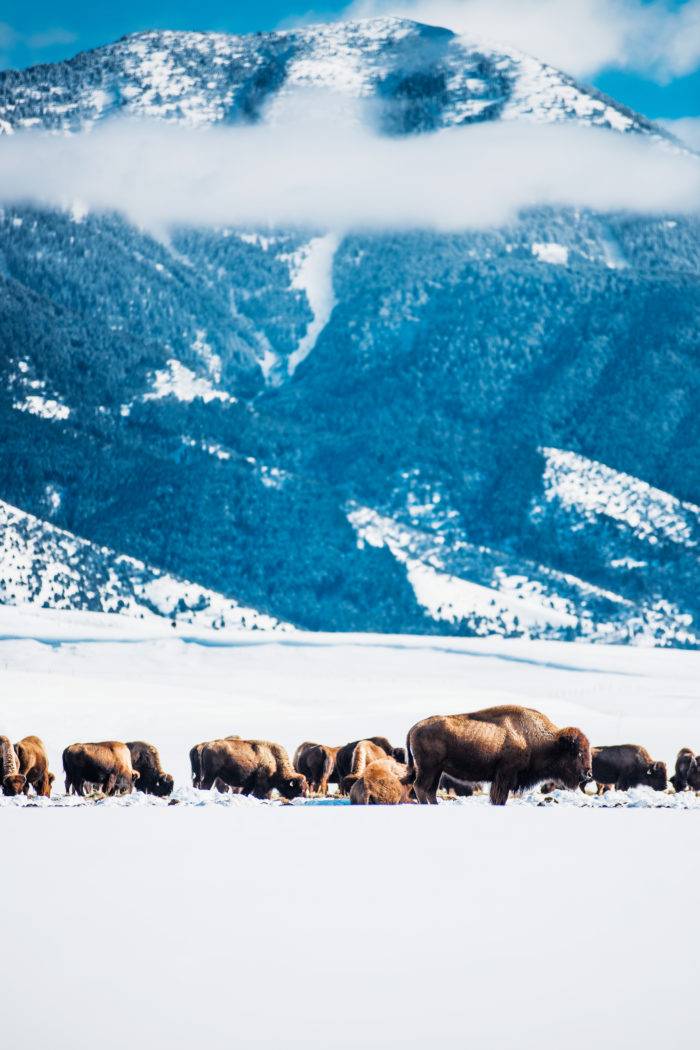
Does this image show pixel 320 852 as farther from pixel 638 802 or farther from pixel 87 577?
pixel 87 577

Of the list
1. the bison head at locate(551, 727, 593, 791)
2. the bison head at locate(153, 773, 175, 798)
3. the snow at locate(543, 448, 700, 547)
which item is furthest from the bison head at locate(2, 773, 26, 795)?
the snow at locate(543, 448, 700, 547)

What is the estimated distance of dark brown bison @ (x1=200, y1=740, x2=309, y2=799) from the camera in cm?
2486

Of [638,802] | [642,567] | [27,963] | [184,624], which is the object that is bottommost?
[27,963]

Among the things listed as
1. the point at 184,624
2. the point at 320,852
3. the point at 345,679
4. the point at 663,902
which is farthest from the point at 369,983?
the point at 184,624

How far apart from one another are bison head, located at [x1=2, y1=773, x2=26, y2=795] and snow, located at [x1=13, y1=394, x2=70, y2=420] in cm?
17281

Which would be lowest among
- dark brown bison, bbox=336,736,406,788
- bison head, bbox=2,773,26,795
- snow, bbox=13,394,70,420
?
bison head, bbox=2,773,26,795

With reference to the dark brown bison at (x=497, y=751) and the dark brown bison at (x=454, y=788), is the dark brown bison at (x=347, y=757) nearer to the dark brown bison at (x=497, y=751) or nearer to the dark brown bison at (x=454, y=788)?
the dark brown bison at (x=454, y=788)

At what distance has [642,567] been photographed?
182 m

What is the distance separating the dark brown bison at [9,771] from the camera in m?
22.4

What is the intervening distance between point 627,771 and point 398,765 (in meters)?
8.12

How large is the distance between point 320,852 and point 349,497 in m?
183

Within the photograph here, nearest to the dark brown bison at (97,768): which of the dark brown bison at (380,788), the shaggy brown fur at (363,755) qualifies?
the shaggy brown fur at (363,755)

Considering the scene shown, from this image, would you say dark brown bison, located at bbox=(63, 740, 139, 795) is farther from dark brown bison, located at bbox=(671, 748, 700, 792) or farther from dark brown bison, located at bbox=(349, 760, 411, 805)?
dark brown bison, located at bbox=(671, 748, 700, 792)

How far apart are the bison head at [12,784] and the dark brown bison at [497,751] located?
6.03 metres
